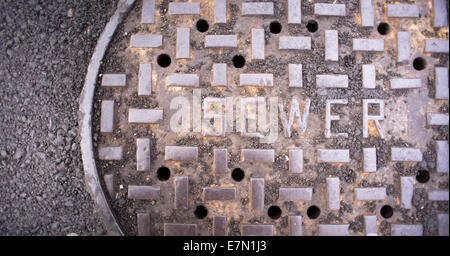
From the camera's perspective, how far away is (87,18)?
5.25ft

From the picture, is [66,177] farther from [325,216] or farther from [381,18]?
[381,18]

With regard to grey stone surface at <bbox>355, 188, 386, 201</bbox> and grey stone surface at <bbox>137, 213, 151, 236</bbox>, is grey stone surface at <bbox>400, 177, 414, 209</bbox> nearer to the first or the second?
grey stone surface at <bbox>355, 188, 386, 201</bbox>

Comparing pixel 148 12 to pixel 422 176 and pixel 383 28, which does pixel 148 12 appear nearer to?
pixel 383 28

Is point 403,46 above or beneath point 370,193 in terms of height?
above

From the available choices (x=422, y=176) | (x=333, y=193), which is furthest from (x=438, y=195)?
(x=333, y=193)

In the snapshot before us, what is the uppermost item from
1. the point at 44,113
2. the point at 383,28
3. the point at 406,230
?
the point at 383,28

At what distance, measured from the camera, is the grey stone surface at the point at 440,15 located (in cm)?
144

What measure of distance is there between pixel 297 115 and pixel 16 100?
1.44 m

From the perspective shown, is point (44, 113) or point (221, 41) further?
point (44, 113)

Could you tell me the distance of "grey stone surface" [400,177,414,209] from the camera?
1.38m

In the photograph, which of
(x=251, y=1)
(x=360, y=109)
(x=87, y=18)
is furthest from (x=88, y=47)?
(x=360, y=109)

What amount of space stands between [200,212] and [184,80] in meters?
0.63

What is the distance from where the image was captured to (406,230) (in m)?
1.39

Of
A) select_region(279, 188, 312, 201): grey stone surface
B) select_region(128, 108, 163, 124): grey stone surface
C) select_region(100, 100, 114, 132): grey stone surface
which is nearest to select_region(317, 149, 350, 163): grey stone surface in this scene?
select_region(279, 188, 312, 201): grey stone surface
